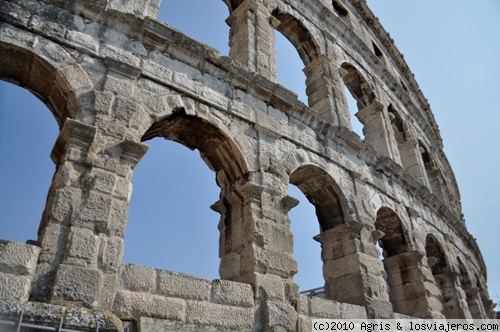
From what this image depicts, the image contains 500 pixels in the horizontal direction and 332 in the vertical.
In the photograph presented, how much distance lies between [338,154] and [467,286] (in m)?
6.30

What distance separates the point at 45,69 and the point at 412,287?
6.58 m

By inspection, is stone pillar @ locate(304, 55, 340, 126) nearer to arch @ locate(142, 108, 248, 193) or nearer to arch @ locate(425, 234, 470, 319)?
arch @ locate(142, 108, 248, 193)

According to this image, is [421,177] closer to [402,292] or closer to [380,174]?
[380,174]

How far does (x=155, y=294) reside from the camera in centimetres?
372

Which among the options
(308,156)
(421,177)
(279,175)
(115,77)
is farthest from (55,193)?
(421,177)

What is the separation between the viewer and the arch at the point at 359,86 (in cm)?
989

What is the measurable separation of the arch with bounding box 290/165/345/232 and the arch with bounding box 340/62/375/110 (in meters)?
4.24

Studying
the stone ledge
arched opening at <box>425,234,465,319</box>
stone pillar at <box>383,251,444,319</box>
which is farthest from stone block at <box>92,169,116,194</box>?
arched opening at <box>425,234,465,319</box>

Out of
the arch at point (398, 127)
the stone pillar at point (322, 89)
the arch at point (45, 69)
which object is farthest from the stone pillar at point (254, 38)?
the arch at point (398, 127)

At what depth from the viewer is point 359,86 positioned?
1007 cm

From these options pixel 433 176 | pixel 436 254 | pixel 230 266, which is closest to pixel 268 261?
pixel 230 266

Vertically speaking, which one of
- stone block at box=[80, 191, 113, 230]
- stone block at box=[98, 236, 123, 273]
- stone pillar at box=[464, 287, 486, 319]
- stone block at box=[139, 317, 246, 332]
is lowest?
stone block at box=[139, 317, 246, 332]

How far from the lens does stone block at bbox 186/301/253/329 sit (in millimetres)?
3844

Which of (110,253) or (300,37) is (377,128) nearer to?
(300,37)
